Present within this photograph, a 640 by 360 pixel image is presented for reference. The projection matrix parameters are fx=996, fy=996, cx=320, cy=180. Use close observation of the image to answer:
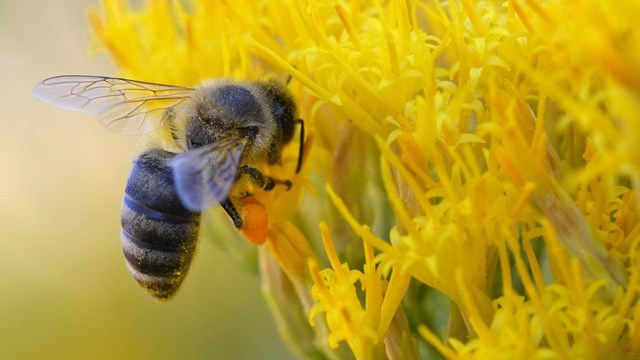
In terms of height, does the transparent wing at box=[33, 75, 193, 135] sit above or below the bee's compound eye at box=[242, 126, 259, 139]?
above

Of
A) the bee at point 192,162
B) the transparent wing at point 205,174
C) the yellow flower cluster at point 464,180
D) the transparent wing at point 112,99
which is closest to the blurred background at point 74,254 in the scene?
the transparent wing at point 112,99

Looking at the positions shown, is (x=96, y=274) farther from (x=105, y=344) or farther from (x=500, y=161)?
(x=500, y=161)

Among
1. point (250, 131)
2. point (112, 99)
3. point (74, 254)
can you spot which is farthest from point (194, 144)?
point (74, 254)

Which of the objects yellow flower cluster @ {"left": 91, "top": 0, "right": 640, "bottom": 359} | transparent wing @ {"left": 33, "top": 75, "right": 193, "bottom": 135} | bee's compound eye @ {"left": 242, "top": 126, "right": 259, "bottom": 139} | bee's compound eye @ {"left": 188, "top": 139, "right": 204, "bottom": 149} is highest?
transparent wing @ {"left": 33, "top": 75, "right": 193, "bottom": 135}

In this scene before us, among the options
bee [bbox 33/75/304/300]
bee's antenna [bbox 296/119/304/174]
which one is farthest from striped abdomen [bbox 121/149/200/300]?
bee's antenna [bbox 296/119/304/174]

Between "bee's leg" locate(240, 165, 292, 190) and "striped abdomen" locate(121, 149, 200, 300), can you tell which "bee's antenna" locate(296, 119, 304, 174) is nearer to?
"bee's leg" locate(240, 165, 292, 190)

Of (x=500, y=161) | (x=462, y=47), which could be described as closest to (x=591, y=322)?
(x=500, y=161)

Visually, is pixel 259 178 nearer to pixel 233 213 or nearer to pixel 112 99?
pixel 233 213
